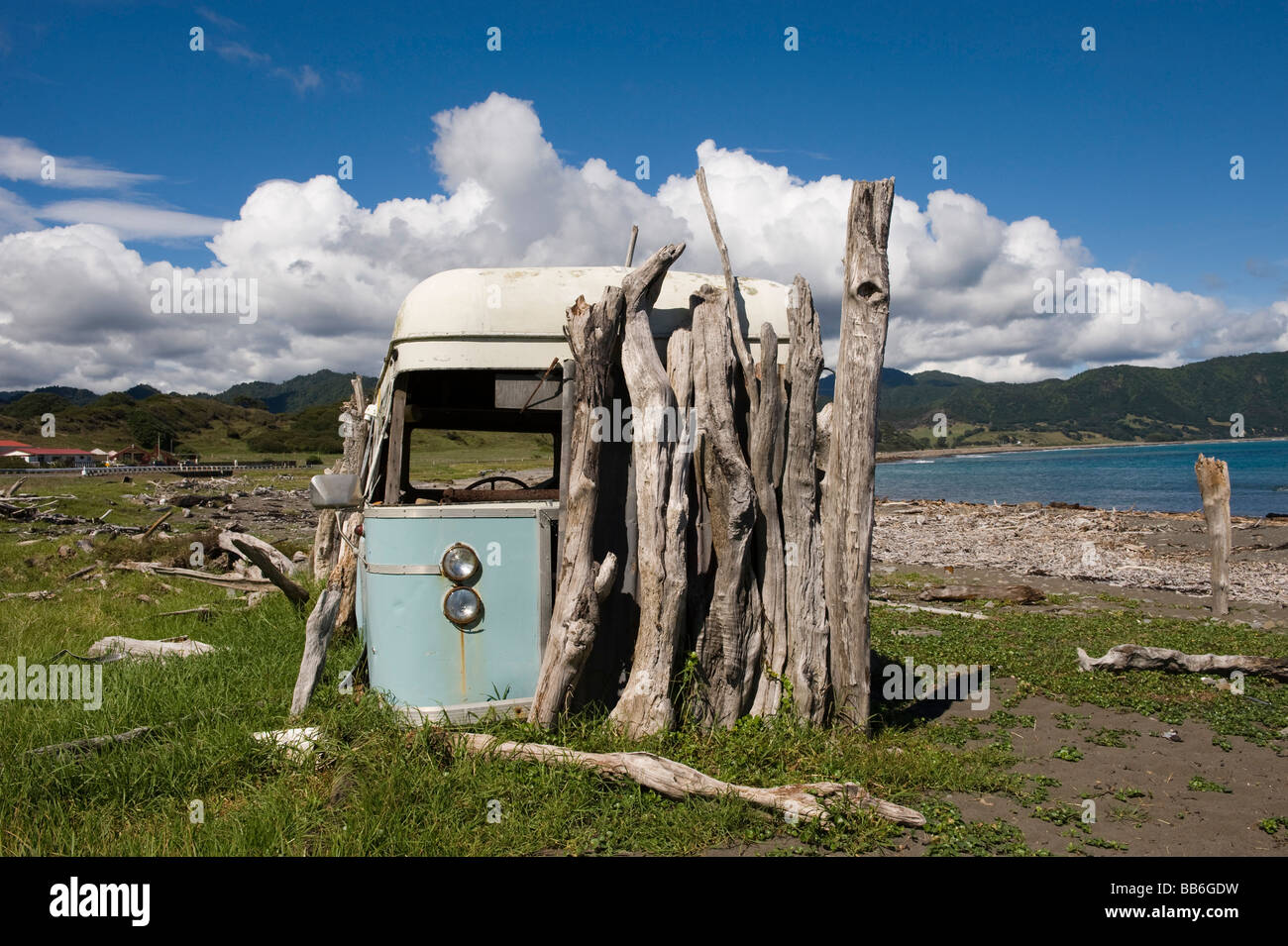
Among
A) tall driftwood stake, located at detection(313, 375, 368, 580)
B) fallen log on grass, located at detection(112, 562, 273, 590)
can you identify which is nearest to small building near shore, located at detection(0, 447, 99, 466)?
fallen log on grass, located at detection(112, 562, 273, 590)

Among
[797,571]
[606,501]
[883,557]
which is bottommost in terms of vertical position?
[883,557]

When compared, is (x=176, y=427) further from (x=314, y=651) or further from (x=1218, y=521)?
(x=1218, y=521)

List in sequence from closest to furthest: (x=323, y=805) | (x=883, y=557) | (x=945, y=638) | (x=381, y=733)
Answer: (x=323, y=805) < (x=381, y=733) < (x=945, y=638) < (x=883, y=557)

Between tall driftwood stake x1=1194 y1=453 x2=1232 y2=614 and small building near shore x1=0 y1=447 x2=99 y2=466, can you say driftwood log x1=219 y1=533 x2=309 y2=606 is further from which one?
small building near shore x1=0 y1=447 x2=99 y2=466

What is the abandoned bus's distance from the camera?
221 inches

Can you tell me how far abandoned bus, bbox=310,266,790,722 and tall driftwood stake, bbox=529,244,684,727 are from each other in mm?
215

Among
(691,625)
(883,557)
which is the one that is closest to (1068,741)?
(691,625)

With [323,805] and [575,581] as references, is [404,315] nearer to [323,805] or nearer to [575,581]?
[575,581]

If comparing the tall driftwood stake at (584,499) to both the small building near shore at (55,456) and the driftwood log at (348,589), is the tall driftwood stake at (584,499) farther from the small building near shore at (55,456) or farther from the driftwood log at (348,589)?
the small building near shore at (55,456)

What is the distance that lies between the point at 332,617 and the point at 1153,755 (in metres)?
6.08

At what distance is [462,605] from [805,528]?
2.53m

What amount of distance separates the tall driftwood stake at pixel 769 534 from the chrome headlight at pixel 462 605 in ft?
6.75

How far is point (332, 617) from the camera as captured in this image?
19.9 ft
